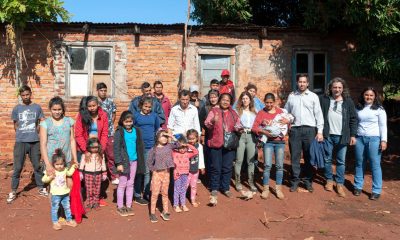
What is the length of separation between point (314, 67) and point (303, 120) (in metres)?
4.01

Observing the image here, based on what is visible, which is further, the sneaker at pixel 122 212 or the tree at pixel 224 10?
the tree at pixel 224 10

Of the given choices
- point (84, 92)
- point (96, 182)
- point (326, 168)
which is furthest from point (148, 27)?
point (326, 168)

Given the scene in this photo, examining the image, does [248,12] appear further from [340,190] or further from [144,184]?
[144,184]

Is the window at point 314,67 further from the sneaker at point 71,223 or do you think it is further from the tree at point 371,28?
the sneaker at point 71,223

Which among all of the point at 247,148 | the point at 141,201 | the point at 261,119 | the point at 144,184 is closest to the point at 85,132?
the point at 144,184

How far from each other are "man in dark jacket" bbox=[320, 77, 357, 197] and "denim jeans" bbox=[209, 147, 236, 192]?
169cm

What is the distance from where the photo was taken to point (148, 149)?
19.0 feet

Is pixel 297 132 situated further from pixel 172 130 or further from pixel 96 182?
pixel 96 182

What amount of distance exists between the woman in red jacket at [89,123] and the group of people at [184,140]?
1 centimetres

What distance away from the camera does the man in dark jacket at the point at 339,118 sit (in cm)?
611

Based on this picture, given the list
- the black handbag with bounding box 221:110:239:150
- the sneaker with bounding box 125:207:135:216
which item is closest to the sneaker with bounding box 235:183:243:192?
the black handbag with bounding box 221:110:239:150

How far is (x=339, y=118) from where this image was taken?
6148mm

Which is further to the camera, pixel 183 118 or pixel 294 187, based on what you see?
pixel 294 187

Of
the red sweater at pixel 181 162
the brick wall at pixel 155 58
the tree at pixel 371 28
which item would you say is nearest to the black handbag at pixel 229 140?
the red sweater at pixel 181 162
